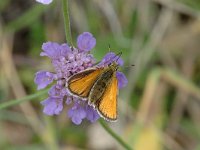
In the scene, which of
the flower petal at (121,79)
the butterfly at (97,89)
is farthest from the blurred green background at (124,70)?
the butterfly at (97,89)

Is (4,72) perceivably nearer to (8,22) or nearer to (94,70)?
(8,22)

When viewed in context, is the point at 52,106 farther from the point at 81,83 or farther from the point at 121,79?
the point at 121,79

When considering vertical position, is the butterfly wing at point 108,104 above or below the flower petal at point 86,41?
below

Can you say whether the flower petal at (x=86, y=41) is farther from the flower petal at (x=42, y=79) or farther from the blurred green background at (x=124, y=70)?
the blurred green background at (x=124, y=70)

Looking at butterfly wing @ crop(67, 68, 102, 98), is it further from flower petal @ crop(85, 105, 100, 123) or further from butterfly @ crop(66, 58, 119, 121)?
flower petal @ crop(85, 105, 100, 123)

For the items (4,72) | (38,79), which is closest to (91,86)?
(38,79)

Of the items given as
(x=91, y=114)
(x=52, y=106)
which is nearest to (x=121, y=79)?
(x=91, y=114)
